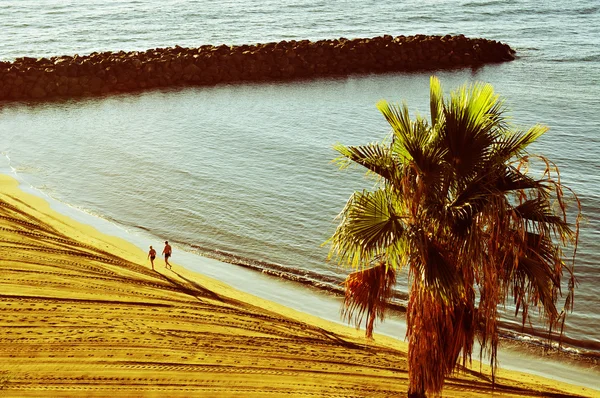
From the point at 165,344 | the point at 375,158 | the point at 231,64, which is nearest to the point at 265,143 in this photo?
the point at 231,64

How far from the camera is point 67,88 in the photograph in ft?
139

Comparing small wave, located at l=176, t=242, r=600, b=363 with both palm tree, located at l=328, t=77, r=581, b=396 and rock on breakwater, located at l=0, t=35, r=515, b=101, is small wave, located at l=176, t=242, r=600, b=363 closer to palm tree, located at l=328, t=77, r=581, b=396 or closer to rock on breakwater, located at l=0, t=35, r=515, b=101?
palm tree, located at l=328, t=77, r=581, b=396

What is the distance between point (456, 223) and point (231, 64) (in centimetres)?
4081

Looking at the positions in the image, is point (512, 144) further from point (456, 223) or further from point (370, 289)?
point (370, 289)

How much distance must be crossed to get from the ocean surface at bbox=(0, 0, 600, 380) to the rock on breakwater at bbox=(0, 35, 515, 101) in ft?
5.85

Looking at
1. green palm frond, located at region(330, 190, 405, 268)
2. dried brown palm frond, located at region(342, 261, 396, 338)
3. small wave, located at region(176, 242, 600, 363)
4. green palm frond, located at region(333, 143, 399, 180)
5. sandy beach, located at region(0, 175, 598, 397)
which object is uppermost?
green palm frond, located at region(333, 143, 399, 180)

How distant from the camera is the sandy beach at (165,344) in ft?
31.9

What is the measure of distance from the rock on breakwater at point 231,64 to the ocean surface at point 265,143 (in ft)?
5.85

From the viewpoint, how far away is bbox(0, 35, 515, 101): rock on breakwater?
42312 millimetres

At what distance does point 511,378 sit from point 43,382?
8.22 m

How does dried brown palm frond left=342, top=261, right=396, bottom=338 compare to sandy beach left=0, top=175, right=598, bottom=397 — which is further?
sandy beach left=0, top=175, right=598, bottom=397

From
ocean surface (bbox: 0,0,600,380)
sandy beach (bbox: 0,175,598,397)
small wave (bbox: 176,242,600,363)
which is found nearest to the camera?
sandy beach (bbox: 0,175,598,397)

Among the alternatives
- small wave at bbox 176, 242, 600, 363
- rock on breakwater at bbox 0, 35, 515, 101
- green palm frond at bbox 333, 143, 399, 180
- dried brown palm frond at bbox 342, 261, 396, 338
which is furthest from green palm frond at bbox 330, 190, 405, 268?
rock on breakwater at bbox 0, 35, 515, 101

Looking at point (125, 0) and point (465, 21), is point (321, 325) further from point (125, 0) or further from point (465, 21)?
point (125, 0)
